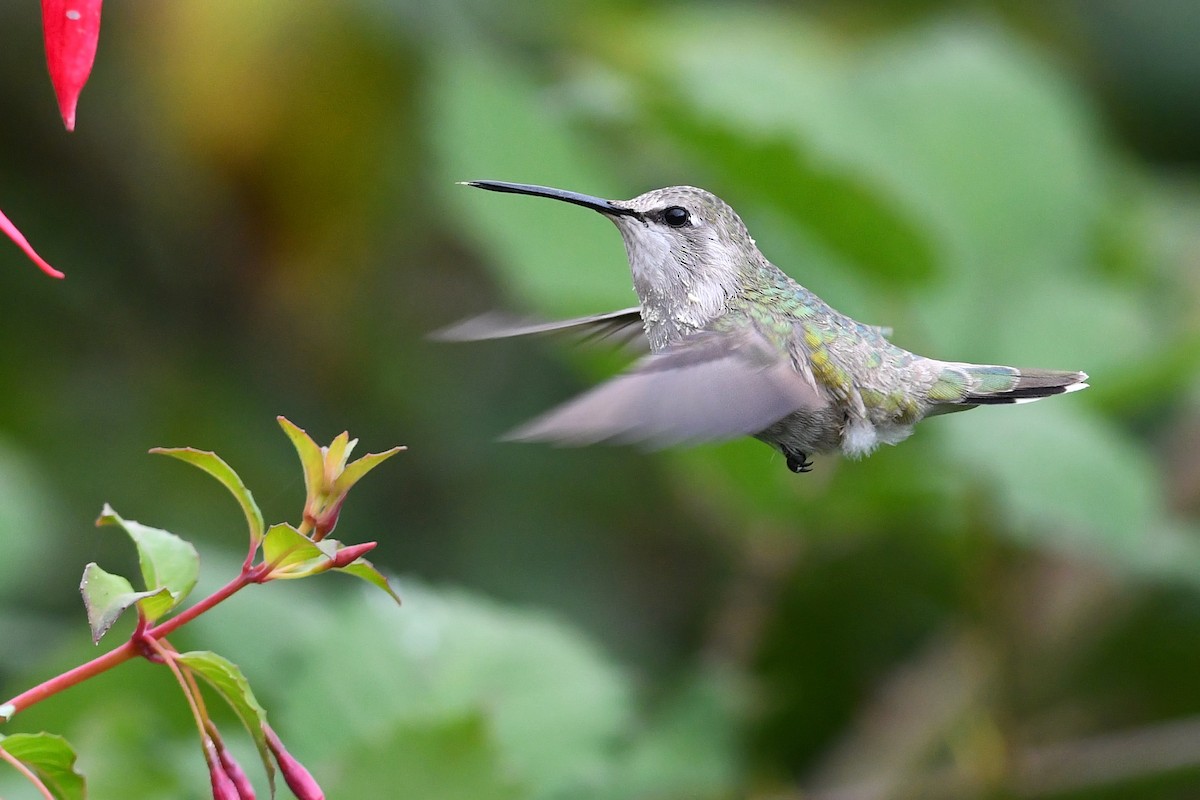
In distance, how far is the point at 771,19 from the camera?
3695 mm

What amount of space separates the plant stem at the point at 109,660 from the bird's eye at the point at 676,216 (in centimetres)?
68

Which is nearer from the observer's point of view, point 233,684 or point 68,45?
point 233,684

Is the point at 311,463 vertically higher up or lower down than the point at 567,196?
lower down

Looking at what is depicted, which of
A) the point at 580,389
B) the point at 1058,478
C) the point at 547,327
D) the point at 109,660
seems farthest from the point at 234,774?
the point at 580,389

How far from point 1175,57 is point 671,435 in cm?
351

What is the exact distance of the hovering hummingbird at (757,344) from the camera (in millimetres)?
1383

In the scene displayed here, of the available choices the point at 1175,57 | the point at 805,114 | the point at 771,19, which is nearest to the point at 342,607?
the point at 805,114

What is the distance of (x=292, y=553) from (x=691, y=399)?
1.19ft

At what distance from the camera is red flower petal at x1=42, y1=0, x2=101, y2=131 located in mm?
1143

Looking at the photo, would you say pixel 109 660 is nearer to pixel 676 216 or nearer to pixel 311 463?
pixel 311 463

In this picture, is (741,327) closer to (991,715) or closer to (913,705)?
(991,715)

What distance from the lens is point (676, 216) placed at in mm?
1559

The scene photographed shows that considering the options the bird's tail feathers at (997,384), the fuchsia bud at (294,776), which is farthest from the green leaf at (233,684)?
the bird's tail feathers at (997,384)

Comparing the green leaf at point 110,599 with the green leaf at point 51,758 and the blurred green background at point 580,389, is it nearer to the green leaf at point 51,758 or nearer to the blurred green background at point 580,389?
the green leaf at point 51,758
